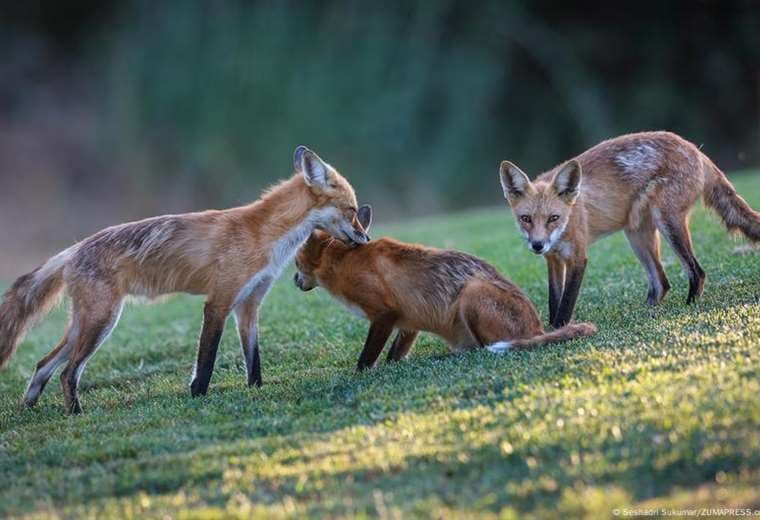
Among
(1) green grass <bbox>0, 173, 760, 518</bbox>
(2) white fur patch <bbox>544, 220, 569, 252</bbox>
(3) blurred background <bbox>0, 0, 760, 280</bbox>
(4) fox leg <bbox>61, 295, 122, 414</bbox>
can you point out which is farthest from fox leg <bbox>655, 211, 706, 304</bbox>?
(3) blurred background <bbox>0, 0, 760, 280</bbox>

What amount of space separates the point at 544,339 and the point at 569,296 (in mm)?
1305

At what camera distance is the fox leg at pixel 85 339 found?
799 cm

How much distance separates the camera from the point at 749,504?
4.66 meters

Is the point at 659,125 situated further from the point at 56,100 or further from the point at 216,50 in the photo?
the point at 56,100

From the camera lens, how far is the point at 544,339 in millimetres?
7930

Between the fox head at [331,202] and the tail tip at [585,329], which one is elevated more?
the fox head at [331,202]

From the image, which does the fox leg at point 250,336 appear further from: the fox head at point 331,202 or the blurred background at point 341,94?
the blurred background at point 341,94

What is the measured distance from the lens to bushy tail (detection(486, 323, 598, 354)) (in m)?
7.86

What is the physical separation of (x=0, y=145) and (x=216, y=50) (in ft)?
22.5

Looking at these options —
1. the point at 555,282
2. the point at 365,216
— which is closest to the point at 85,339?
the point at 365,216

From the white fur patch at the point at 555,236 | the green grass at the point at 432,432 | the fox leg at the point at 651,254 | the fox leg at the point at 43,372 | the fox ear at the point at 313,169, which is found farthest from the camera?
the fox leg at the point at 651,254

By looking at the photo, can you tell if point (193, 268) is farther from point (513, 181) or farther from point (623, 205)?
point (623, 205)

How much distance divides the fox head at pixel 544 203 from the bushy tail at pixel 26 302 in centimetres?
400

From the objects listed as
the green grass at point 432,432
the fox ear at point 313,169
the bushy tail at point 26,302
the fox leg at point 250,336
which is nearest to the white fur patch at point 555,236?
the green grass at point 432,432
